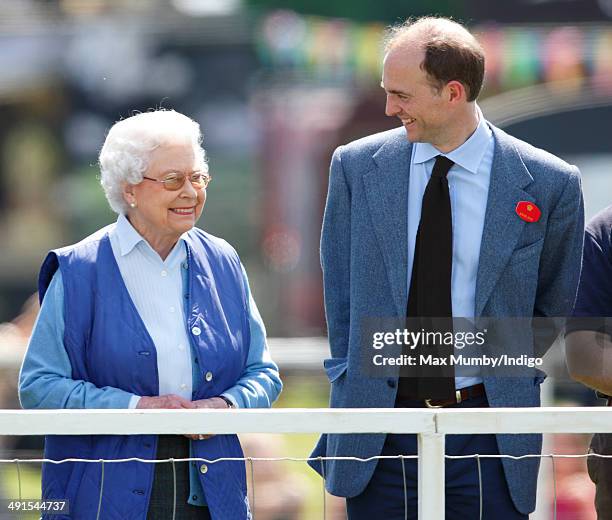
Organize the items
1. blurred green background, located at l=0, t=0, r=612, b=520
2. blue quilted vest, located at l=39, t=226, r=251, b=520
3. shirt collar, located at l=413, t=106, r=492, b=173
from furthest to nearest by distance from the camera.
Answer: blurred green background, located at l=0, t=0, r=612, b=520, shirt collar, located at l=413, t=106, r=492, b=173, blue quilted vest, located at l=39, t=226, r=251, b=520

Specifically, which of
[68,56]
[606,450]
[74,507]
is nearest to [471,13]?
[68,56]

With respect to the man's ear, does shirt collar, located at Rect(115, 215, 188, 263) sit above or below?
below

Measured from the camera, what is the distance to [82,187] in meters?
7.62

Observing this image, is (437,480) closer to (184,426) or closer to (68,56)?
(184,426)

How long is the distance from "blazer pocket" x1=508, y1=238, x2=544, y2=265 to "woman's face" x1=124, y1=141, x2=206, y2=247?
0.63 metres


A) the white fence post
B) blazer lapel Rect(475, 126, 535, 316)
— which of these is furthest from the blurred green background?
the white fence post

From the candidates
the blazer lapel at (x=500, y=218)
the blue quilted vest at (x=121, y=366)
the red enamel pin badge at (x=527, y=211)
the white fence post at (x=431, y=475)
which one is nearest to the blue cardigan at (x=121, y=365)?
the blue quilted vest at (x=121, y=366)

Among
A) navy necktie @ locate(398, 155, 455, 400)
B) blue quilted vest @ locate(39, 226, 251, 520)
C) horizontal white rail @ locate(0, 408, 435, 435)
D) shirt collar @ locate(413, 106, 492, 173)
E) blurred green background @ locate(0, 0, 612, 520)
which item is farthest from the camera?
blurred green background @ locate(0, 0, 612, 520)

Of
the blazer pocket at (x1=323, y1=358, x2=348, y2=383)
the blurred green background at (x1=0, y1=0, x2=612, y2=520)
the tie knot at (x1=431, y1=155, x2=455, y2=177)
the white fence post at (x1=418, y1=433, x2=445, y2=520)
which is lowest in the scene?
the white fence post at (x1=418, y1=433, x2=445, y2=520)

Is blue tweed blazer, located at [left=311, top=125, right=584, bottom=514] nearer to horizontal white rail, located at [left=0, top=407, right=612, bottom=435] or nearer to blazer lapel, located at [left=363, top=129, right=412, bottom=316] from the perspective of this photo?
blazer lapel, located at [left=363, top=129, right=412, bottom=316]

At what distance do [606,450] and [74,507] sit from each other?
3.60 ft

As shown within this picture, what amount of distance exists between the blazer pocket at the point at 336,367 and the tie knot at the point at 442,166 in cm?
42

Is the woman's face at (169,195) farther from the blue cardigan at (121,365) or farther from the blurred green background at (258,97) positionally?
the blurred green background at (258,97)

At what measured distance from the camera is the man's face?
261cm
